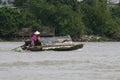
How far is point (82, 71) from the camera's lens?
32.7 meters

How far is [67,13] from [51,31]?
3422 millimetres

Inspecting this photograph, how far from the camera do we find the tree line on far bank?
8850 cm

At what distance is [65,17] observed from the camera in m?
91.3

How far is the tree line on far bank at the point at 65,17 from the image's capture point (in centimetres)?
8850

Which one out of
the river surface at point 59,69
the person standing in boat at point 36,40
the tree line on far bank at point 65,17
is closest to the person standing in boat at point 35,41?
the person standing in boat at point 36,40

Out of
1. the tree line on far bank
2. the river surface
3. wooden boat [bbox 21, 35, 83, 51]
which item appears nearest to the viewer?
the river surface

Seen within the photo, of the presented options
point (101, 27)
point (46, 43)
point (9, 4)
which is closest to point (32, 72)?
point (46, 43)

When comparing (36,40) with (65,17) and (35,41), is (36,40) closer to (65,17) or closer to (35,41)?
(35,41)

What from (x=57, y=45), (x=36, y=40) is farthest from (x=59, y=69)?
(x=57, y=45)

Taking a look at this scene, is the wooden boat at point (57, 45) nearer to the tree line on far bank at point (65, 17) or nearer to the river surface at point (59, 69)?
the river surface at point (59, 69)

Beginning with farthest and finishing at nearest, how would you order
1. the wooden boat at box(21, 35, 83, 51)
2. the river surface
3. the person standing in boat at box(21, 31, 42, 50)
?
the wooden boat at box(21, 35, 83, 51) → the person standing in boat at box(21, 31, 42, 50) → the river surface

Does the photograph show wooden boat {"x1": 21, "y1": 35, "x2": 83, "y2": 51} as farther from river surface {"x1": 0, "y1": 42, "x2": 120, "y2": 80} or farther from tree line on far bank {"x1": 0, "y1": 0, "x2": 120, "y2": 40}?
tree line on far bank {"x1": 0, "y1": 0, "x2": 120, "y2": 40}

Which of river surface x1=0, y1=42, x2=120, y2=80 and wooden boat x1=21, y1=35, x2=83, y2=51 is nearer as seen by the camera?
river surface x1=0, y1=42, x2=120, y2=80

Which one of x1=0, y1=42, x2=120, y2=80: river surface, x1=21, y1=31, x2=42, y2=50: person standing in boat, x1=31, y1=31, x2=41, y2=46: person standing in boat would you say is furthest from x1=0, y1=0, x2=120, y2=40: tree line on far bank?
x1=0, y1=42, x2=120, y2=80: river surface
